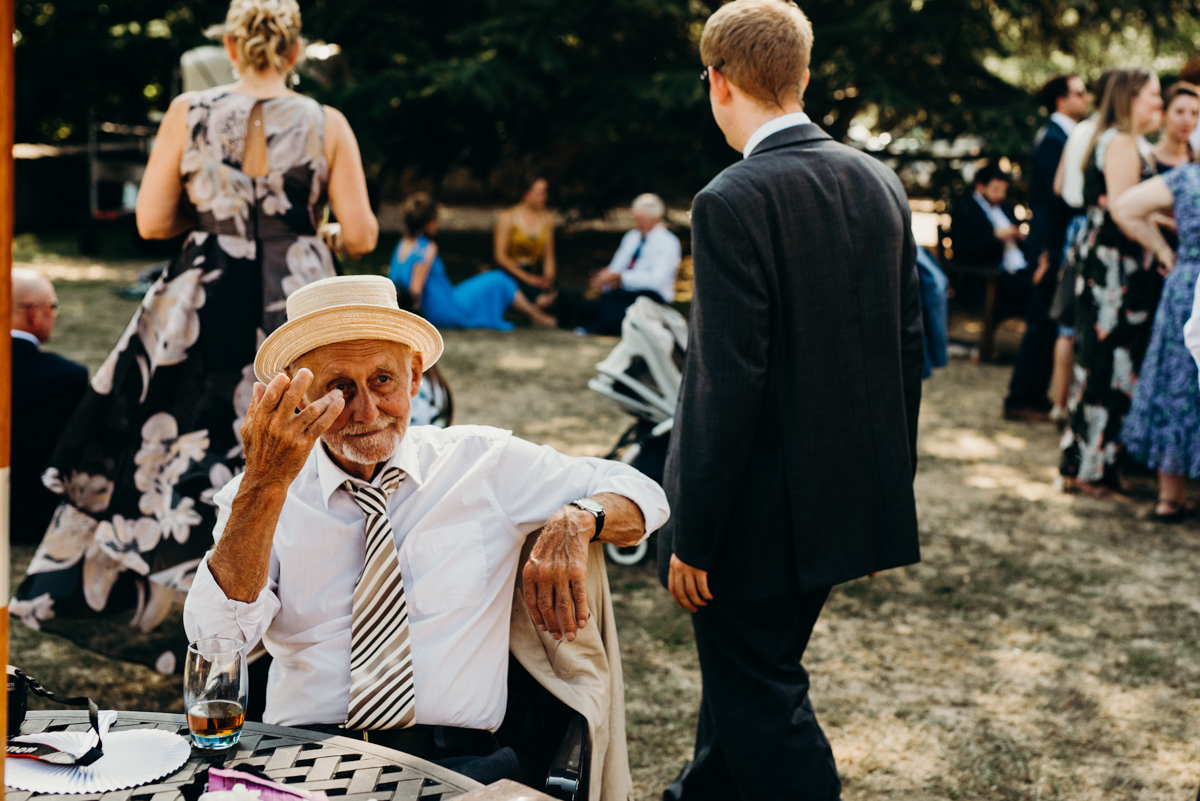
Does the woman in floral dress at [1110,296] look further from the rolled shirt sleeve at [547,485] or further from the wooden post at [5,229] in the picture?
the wooden post at [5,229]

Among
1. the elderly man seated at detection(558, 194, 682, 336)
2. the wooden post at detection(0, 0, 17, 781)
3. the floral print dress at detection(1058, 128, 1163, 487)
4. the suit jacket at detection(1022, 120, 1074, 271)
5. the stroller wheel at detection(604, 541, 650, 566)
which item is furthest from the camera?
the elderly man seated at detection(558, 194, 682, 336)

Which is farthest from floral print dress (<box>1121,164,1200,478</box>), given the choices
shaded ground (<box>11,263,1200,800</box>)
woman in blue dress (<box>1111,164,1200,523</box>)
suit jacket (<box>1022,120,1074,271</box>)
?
suit jacket (<box>1022,120,1074,271</box>)

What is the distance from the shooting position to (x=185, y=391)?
338 cm

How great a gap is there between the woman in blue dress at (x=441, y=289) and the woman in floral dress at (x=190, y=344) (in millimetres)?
5948

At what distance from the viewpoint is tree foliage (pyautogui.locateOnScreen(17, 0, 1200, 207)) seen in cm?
1225

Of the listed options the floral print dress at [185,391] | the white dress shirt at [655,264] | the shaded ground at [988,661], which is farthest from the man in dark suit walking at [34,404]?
the white dress shirt at [655,264]

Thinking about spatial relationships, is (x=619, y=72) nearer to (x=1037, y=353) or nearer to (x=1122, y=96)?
(x=1037, y=353)

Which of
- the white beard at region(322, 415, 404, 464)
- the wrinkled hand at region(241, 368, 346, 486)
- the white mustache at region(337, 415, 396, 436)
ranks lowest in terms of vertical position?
the white beard at region(322, 415, 404, 464)

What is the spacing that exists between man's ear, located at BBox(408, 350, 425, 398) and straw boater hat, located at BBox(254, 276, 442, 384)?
0.06 m

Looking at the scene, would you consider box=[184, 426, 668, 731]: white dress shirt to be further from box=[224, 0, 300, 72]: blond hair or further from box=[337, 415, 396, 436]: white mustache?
box=[224, 0, 300, 72]: blond hair

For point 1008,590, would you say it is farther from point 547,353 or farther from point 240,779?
point 547,353

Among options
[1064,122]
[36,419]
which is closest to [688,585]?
[36,419]

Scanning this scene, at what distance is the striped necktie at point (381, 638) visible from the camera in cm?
197

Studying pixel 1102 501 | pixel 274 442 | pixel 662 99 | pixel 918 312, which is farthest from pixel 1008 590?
pixel 662 99
